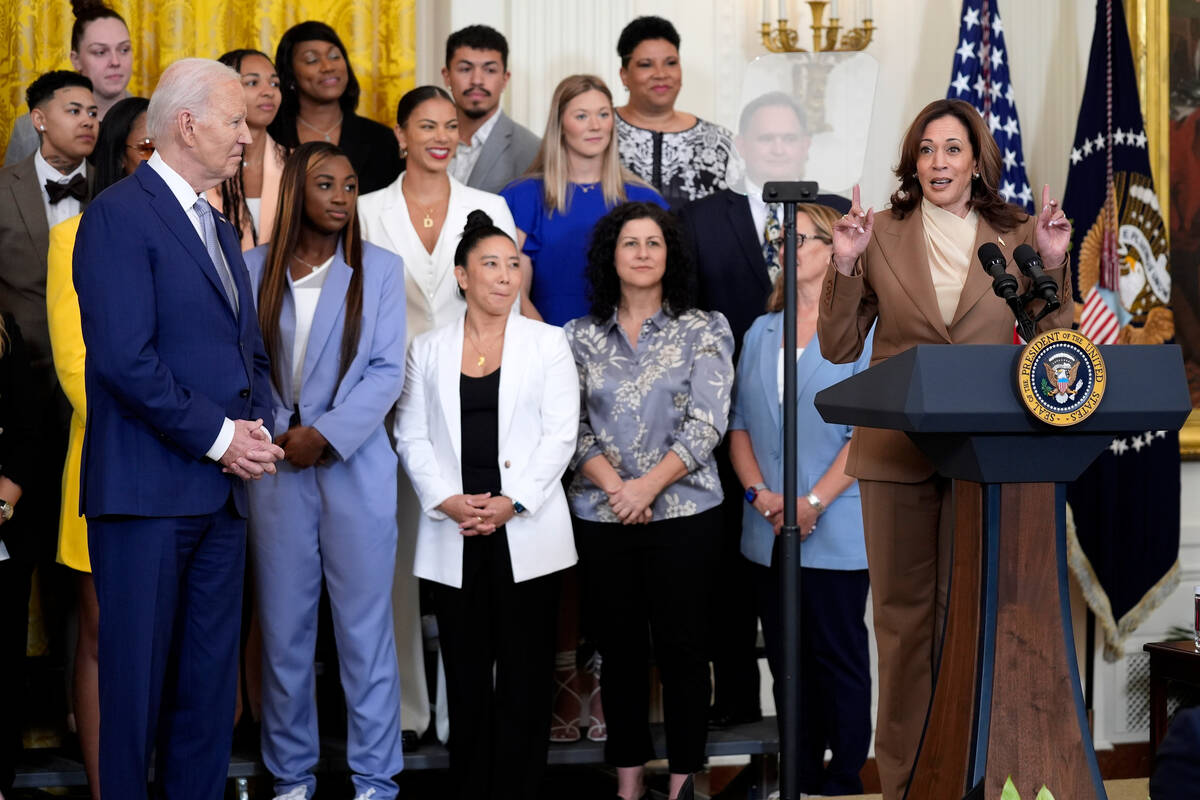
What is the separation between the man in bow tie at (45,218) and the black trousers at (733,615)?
1.99 metres

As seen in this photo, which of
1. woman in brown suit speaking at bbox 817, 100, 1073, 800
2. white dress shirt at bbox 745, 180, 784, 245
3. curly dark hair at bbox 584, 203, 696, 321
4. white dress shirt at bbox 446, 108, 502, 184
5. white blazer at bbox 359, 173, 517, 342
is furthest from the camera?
white dress shirt at bbox 446, 108, 502, 184

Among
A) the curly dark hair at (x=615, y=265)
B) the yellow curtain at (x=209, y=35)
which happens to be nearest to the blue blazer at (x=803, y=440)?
the curly dark hair at (x=615, y=265)

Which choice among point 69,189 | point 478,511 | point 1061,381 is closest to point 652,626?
point 478,511

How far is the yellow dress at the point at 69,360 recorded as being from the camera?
344 centimetres

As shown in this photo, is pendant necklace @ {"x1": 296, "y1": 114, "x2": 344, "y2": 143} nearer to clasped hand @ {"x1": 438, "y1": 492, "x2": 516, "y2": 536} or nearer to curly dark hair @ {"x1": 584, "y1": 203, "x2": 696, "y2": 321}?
curly dark hair @ {"x1": 584, "y1": 203, "x2": 696, "y2": 321}

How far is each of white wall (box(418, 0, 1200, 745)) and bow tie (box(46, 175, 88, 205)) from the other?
168 centimetres

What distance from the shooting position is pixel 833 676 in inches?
147

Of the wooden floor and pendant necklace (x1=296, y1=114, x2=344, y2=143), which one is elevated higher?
pendant necklace (x1=296, y1=114, x2=344, y2=143)

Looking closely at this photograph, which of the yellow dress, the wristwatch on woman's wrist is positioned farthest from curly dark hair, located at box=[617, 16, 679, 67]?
the yellow dress

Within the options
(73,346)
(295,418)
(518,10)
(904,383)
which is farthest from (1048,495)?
(518,10)

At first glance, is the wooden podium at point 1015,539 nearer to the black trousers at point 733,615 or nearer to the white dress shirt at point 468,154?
the black trousers at point 733,615

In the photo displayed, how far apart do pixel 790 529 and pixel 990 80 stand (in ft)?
10.0

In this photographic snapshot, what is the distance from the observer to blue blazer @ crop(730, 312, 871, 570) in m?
3.74

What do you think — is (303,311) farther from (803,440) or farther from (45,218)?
(803,440)
